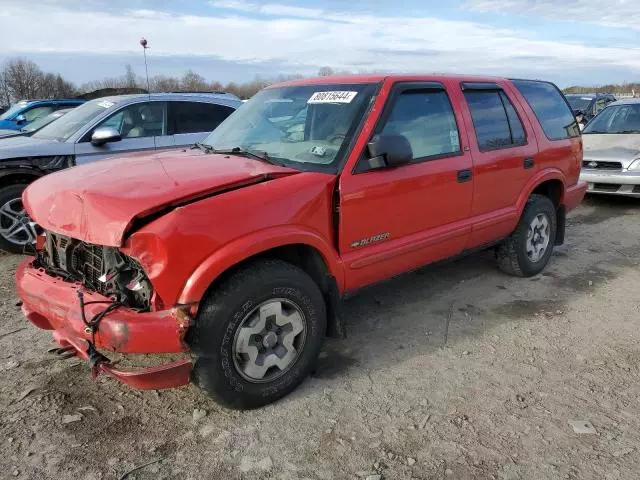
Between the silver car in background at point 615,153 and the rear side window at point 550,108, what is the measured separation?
10.7 feet

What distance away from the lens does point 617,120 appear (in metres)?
9.54

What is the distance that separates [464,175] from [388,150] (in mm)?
1006

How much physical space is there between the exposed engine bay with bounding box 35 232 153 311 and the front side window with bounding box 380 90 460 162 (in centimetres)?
178

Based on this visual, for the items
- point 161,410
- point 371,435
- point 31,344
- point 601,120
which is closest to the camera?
point 371,435

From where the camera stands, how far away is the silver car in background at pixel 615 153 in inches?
319

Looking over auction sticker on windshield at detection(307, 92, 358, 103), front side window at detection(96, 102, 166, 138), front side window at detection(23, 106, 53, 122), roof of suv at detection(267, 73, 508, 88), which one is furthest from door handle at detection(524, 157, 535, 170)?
front side window at detection(23, 106, 53, 122)

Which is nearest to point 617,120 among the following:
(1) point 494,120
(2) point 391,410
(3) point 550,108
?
(3) point 550,108

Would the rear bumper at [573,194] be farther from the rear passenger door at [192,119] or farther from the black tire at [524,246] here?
the rear passenger door at [192,119]

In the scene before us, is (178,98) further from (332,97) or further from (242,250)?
(242,250)

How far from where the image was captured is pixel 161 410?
3062 millimetres

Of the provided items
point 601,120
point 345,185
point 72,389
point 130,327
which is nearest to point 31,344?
point 72,389

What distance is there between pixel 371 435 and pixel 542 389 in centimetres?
116

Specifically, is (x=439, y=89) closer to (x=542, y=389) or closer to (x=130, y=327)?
(x=542, y=389)

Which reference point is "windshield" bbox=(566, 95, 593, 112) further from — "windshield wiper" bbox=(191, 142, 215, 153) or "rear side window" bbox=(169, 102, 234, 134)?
"windshield wiper" bbox=(191, 142, 215, 153)
